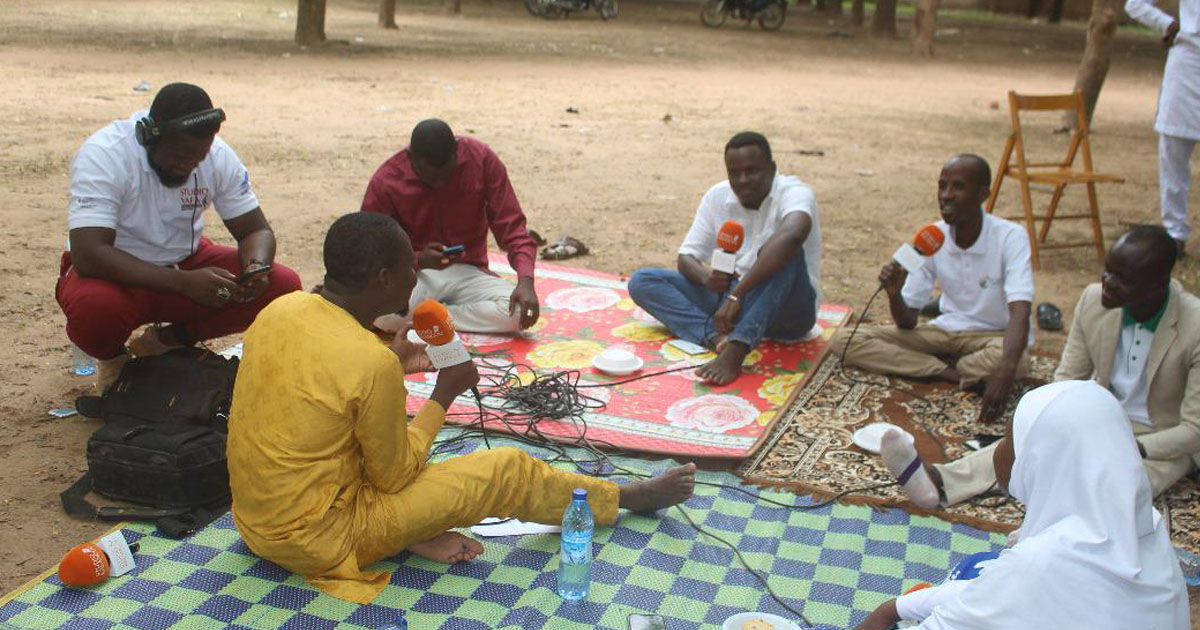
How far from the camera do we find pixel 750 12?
80.8ft

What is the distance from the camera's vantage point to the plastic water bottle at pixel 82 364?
4652 mm

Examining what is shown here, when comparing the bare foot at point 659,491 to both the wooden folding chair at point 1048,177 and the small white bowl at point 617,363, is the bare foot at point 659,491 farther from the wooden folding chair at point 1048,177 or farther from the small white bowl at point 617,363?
Answer: the wooden folding chair at point 1048,177

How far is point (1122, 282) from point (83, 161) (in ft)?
13.0

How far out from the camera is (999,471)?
2717 millimetres

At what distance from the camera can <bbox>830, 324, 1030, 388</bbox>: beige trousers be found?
16.6 ft

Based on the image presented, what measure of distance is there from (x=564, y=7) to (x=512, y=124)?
14006 mm

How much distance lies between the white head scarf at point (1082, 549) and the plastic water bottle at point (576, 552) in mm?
1129

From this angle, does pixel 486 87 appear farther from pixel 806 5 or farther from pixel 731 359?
pixel 806 5

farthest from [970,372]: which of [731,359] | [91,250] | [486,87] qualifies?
[486,87]

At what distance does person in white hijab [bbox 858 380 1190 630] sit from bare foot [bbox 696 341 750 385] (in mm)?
2529

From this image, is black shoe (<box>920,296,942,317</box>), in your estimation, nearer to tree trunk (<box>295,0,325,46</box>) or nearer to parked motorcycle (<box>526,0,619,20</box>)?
tree trunk (<box>295,0,325,46</box>)

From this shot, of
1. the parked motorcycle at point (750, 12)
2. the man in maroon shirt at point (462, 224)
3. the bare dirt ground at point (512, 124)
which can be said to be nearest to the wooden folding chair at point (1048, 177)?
the bare dirt ground at point (512, 124)

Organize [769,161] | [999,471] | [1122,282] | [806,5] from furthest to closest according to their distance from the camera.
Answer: [806,5]
[769,161]
[1122,282]
[999,471]

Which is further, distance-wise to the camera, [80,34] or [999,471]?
[80,34]
